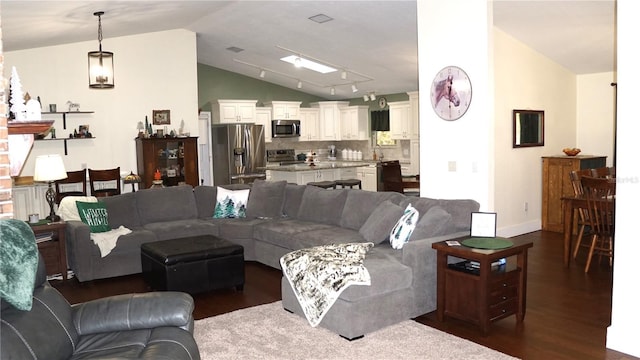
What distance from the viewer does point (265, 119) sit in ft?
37.3

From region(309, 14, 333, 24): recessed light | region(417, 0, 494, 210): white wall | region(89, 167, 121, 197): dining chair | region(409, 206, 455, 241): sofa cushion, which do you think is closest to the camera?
region(409, 206, 455, 241): sofa cushion

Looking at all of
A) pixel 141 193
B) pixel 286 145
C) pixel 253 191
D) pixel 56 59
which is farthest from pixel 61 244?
pixel 286 145

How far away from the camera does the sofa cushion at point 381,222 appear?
15.3 ft

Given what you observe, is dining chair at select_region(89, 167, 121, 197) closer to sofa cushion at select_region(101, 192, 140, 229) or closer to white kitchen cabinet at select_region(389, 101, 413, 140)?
sofa cushion at select_region(101, 192, 140, 229)

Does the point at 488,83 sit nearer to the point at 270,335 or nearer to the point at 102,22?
the point at 270,335

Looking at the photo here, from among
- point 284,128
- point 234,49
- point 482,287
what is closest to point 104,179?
point 234,49

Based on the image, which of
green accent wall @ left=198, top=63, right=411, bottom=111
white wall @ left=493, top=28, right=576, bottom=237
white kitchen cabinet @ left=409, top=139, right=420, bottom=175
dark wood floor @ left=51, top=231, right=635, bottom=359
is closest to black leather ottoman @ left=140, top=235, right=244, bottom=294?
dark wood floor @ left=51, top=231, right=635, bottom=359

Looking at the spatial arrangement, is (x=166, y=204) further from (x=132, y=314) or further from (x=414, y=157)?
(x=414, y=157)

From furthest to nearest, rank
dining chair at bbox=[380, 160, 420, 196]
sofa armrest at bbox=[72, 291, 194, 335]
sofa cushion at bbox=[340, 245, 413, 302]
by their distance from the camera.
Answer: dining chair at bbox=[380, 160, 420, 196]
sofa cushion at bbox=[340, 245, 413, 302]
sofa armrest at bbox=[72, 291, 194, 335]

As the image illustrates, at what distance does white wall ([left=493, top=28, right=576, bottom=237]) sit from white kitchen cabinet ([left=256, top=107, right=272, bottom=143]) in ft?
18.3

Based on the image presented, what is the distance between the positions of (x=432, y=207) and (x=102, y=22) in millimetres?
4650

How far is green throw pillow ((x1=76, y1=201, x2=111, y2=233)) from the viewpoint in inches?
219

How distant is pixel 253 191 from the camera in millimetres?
6586

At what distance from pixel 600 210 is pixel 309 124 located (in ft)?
24.8
